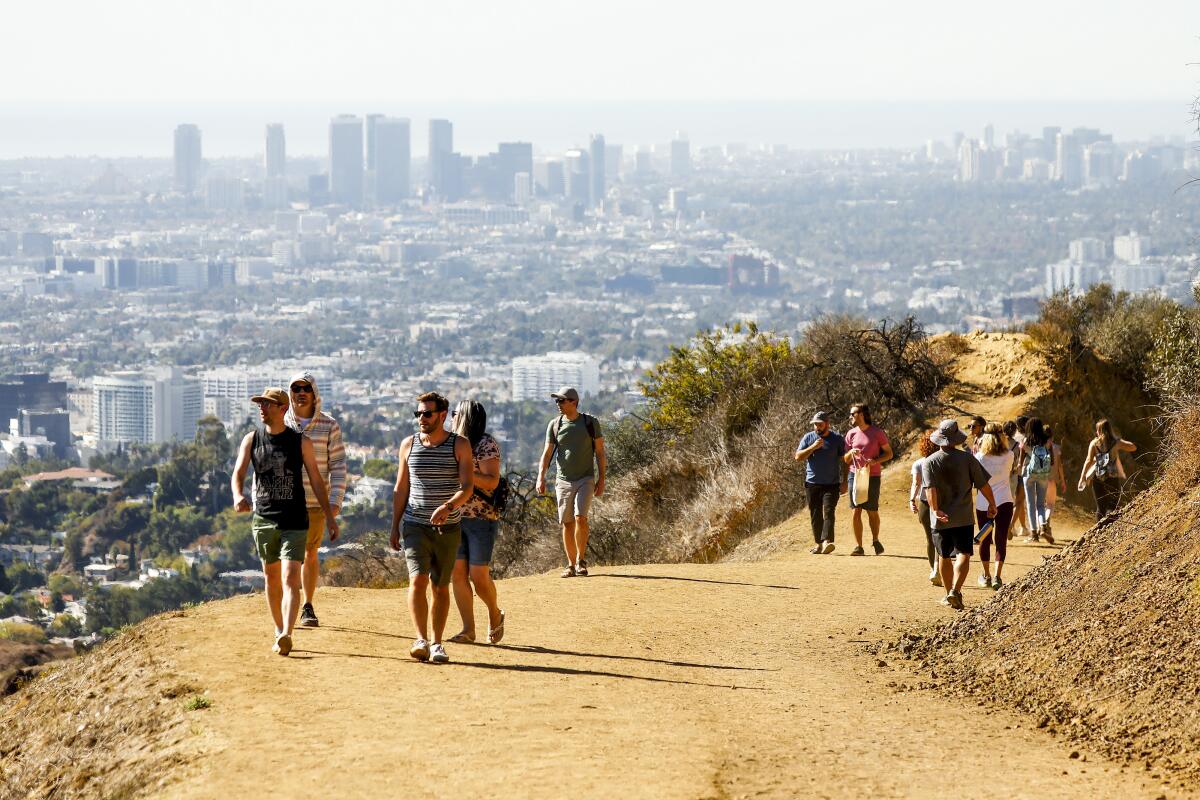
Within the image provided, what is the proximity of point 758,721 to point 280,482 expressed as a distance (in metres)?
2.71

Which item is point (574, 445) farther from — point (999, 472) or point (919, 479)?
point (999, 472)

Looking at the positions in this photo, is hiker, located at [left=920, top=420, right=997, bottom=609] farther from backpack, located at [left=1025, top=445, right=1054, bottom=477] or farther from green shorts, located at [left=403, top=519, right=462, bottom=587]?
backpack, located at [left=1025, top=445, right=1054, bottom=477]

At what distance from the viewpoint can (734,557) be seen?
1688 centimetres

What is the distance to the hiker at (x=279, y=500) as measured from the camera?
816cm

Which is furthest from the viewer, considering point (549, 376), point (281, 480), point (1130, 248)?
point (1130, 248)

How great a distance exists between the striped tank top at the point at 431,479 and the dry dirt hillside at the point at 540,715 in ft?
2.63

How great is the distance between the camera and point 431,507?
804 cm

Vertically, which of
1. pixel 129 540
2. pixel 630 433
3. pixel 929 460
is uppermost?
pixel 929 460

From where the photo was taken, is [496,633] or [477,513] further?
[496,633]

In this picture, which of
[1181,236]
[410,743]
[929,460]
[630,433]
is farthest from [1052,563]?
[1181,236]

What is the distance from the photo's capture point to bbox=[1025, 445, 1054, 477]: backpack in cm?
1443

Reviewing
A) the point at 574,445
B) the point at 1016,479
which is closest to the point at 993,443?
the point at 574,445

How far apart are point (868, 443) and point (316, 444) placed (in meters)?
6.05

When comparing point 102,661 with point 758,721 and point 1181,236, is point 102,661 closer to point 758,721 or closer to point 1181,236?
point 758,721
